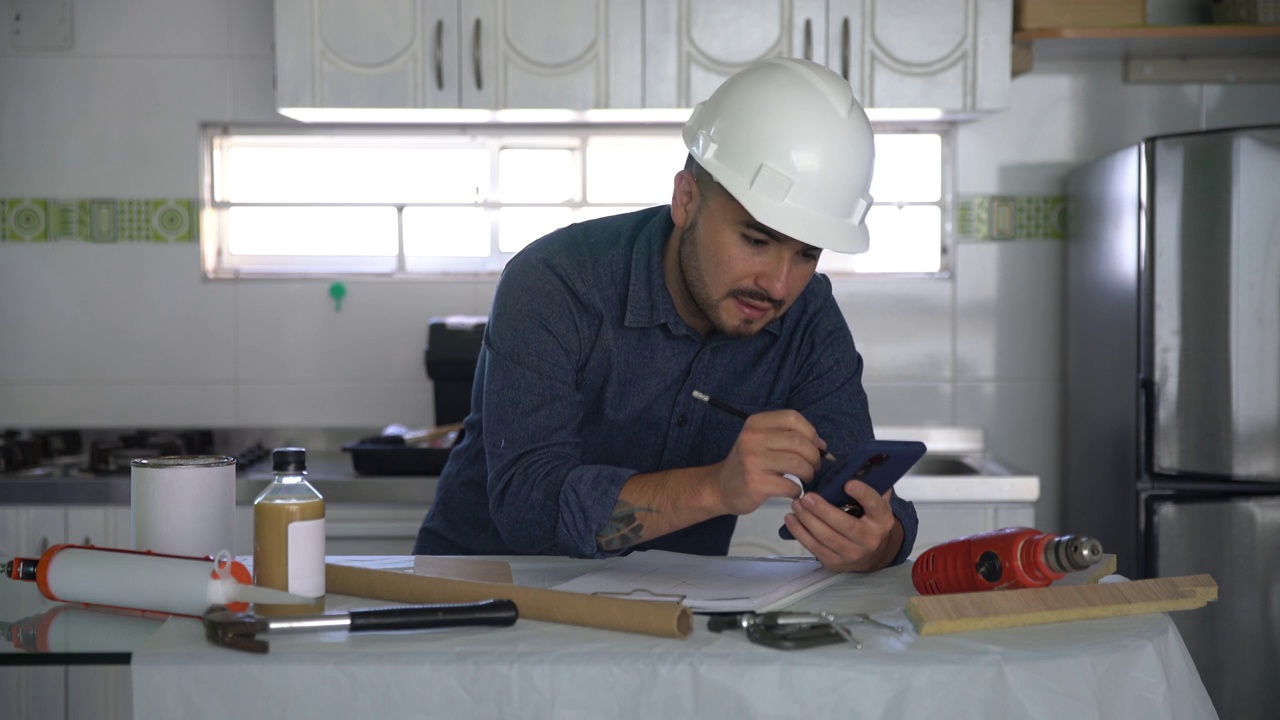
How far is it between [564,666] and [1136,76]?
2.56m

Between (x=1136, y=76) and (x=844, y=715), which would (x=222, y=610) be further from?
(x=1136, y=76)

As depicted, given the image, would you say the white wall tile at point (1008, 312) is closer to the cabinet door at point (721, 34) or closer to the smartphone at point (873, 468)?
the cabinet door at point (721, 34)

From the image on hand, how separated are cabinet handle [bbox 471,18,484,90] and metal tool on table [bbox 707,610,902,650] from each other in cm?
185

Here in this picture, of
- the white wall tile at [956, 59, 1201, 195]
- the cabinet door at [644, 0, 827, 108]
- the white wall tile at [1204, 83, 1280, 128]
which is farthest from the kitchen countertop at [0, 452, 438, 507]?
the white wall tile at [1204, 83, 1280, 128]

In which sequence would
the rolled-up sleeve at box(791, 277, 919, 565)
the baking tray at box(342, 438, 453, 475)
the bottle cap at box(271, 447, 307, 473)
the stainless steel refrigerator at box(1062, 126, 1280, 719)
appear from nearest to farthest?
the bottle cap at box(271, 447, 307, 473), the rolled-up sleeve at box(791, 277, 919, 565), the stainless steel refrigerator at box(1062, 126, 1280, 719), the baking tray at box(342, 438, 453, 475)

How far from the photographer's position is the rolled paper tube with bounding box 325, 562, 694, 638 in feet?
3.63

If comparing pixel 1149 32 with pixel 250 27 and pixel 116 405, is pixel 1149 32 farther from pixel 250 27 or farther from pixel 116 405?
pixel 116 405

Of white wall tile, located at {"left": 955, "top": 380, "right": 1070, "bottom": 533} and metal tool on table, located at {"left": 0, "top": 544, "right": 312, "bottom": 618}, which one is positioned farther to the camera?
white wall tile, located at {"left": 955, "top": 380, "right": 1070, "bottom": 533}

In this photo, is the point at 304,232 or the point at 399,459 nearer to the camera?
the point at 399,459

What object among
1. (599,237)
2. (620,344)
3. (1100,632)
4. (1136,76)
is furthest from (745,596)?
(1136,76)

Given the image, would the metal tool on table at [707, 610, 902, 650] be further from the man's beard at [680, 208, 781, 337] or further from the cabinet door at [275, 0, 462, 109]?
the cabinet door at [275, 0, 462, 109]

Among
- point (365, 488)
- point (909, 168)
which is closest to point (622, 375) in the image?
point (365, 488)

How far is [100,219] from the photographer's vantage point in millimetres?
3055

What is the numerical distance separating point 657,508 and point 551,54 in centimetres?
157
